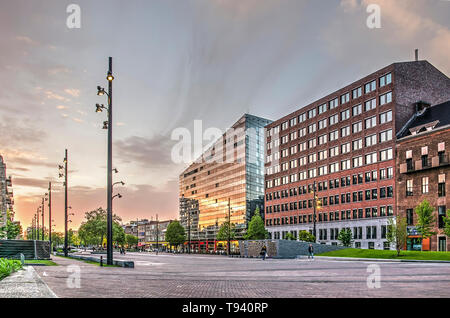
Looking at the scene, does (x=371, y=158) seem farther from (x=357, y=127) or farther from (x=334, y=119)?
(x=334, y=119)

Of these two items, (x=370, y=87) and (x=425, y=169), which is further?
(x=370, y=87)

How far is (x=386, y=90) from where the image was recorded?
74.2 meters

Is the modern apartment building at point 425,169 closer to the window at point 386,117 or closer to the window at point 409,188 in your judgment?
the window at point 409,188

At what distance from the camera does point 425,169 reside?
214 ft

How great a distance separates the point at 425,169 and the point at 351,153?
18652 mm

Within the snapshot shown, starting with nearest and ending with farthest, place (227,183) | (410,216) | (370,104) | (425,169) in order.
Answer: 1. (425,169)
2. (410,216)
3. (370,104)
4. (227,183)

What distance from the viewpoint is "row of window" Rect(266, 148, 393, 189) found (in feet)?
246

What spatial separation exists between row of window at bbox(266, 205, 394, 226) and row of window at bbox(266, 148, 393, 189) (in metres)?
7.90

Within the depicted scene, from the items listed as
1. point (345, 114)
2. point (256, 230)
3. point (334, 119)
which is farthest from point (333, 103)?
point (256, 230)

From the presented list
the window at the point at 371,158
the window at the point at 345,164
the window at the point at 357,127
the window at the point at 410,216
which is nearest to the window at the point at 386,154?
the window at the point at 371,158

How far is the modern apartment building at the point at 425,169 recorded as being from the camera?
62469mm
